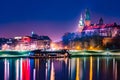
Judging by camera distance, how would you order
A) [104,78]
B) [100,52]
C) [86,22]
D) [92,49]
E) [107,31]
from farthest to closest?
[86,22], [107,31], [92,49], [100,52], [104,78]

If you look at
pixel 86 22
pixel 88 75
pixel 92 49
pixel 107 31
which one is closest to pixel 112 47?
pixel 92 49

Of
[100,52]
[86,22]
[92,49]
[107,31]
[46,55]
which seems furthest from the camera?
[86,22]

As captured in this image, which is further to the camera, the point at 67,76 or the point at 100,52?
the point at 100,52

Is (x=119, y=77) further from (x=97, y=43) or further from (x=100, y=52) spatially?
(x=97, y=43)

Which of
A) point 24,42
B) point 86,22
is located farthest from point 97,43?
point 86,22

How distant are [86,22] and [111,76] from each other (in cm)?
7243

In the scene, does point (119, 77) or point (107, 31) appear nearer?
point (119, 77)

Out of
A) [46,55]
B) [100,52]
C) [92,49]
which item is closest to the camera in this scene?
[46,55]

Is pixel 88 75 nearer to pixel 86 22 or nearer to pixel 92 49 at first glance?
pixel 92 49

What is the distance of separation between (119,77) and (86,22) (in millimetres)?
73446

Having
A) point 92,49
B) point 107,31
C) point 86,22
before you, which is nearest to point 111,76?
point 92,49

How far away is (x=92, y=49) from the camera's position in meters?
73.1

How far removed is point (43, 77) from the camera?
94.1 feet

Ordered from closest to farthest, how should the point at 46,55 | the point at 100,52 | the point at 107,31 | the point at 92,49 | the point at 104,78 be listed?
the point at 104,78, the point at 46,55, the point at 100,52, the point at 92,49, the point at 107,31
